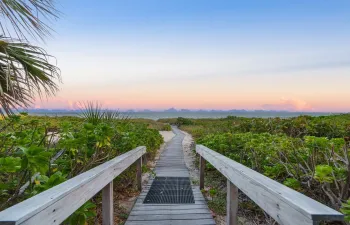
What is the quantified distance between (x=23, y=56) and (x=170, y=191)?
315 cm

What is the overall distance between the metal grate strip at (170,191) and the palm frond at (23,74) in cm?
225

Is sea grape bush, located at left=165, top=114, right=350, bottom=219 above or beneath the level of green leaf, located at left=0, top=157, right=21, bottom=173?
beneath

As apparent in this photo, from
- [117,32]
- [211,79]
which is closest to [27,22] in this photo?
[117,32]

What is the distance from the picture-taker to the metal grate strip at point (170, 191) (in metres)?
4.03

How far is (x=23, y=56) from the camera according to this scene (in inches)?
106

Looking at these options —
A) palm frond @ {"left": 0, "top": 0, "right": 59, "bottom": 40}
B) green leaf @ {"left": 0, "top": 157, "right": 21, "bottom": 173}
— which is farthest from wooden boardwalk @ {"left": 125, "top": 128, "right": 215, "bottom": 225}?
palm frond @ {"left": 0, "top": 0, "right": 59, "bottom": 40}

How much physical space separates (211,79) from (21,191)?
20638mm

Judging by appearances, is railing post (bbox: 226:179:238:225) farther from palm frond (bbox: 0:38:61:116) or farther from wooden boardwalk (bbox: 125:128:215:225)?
palm frond (bbox: 0:38:61:116)

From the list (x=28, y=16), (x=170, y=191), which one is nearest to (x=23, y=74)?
(x=28, y=16)

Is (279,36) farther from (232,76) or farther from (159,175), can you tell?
(159,175)

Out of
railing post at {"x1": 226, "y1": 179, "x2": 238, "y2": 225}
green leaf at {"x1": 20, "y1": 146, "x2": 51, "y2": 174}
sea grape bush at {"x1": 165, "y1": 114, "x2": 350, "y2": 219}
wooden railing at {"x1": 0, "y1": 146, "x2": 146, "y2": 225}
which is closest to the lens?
wooden railing at {"x1": 0, "y1": 146, "x2": 146, "y2": 225}

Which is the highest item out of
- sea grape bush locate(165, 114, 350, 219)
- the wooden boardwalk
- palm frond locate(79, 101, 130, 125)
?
palm frond locate(79, 101, 130, 125)

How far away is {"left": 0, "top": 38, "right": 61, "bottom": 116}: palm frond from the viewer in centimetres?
256

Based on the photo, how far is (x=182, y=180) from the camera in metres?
5.41
